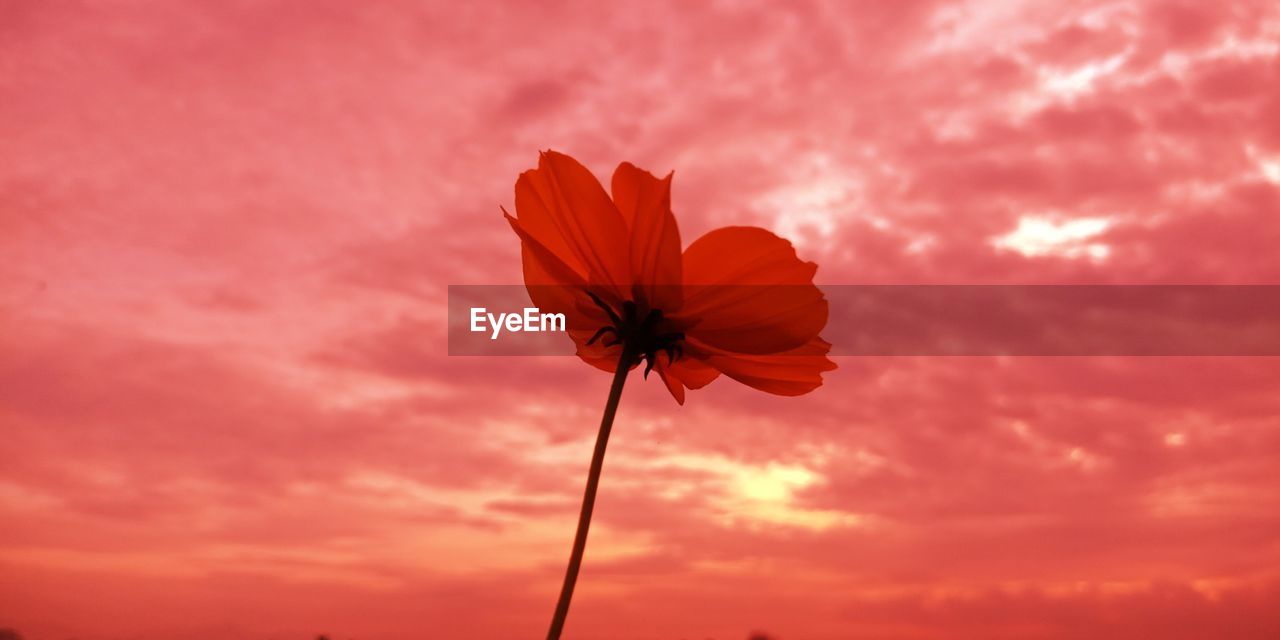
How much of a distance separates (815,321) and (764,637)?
31.7 inches

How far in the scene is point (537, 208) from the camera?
2.60 m

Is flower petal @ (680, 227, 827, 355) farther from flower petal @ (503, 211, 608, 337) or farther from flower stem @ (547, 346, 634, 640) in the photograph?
flower stem @ (547, 346, 634, 640)

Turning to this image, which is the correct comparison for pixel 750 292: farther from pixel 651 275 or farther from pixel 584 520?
pixel 584 520

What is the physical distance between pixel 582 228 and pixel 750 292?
16.8 inches

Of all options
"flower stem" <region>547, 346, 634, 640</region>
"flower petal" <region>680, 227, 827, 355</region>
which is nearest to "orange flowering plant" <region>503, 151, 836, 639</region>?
"flower petal" <region>680, 227, 827, 355</region>

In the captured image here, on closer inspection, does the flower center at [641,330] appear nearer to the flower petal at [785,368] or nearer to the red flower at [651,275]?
the red flower at [651,275]

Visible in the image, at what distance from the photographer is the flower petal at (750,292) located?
2.43 metres

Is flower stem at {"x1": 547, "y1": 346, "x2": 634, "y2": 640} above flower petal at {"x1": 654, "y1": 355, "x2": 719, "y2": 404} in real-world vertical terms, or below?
below

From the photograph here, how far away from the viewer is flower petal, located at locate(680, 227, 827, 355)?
243 centimetres

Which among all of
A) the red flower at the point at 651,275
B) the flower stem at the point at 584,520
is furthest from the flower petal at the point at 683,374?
the flower stem at the point at 584,520

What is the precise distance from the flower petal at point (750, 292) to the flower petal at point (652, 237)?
0.07 m

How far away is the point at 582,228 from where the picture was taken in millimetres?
2518

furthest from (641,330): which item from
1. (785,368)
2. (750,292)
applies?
(785,368)

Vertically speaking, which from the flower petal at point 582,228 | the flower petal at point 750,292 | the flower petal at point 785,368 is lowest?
the flower petal at point 785,368
